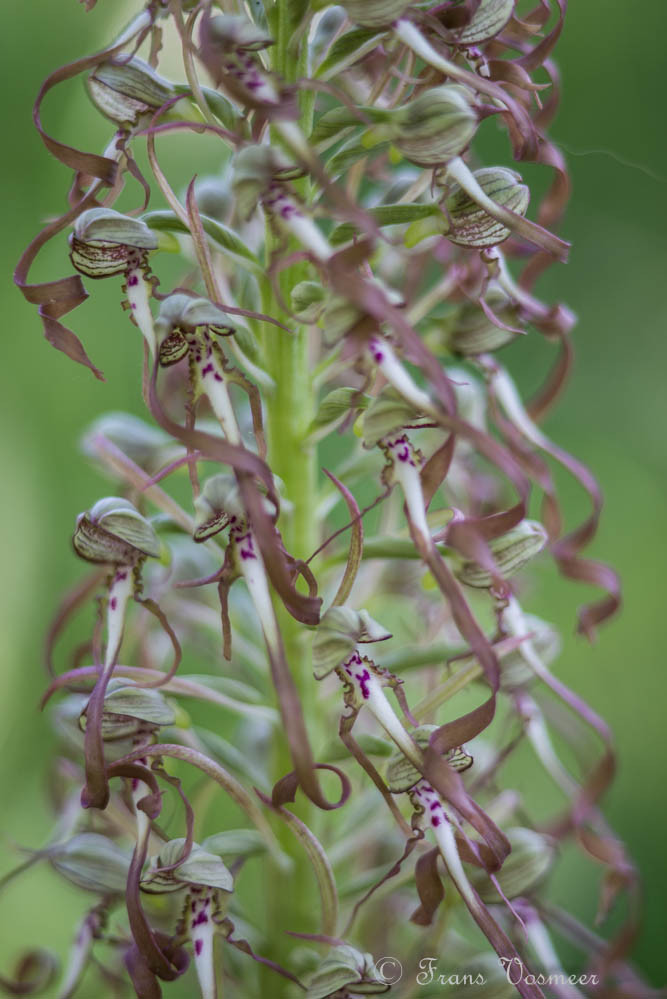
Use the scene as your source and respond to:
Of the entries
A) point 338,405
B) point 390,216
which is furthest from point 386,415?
point 390,216

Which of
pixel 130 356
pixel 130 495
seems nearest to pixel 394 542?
pixel 130 495

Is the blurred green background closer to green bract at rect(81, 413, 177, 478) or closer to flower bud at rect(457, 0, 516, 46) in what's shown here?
green bract at rect(81, 413, 177, 478)

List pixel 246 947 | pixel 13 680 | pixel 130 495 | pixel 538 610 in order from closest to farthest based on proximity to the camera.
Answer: pixel 246 947 → pixel 130 495 → pixel 13 680 → pixel 538 610

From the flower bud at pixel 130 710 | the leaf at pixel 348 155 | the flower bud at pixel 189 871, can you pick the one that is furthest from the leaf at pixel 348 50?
the flower bud at pixel 189 871

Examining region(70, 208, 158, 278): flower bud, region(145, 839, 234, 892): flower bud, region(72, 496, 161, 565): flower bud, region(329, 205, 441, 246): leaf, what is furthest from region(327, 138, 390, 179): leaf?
region(145, 839, 234, 892): flower bud

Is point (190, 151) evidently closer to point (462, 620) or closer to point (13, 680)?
point (13, 680)

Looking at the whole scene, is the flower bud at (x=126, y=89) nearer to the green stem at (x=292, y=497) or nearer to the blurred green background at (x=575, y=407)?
the green stem at (x=292, y=497)

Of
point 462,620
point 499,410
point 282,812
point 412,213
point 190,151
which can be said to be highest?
point 190,151
